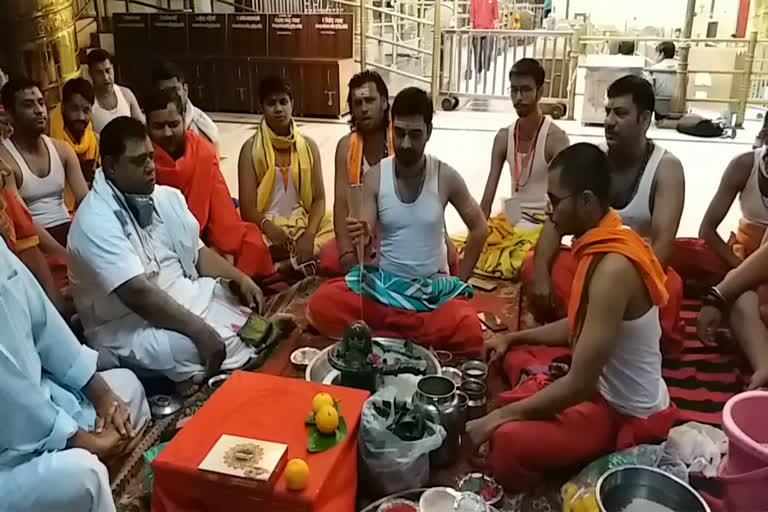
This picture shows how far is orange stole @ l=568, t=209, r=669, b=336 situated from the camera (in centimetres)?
173

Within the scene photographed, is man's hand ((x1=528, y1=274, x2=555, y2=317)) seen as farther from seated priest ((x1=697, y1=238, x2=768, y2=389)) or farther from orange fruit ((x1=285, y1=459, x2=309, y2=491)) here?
orange fruit ((x1=285, y1=459, x2=309, y2=491))

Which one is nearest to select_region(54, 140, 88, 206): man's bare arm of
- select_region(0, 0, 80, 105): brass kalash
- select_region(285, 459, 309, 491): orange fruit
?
select_region(0, 0, 80, 105): brass kalash

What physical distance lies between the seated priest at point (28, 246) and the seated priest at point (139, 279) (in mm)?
291

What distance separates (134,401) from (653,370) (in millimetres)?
1459

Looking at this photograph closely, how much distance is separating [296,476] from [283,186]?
2066 mm

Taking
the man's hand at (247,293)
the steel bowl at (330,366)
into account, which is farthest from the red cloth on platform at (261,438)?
the man's hand at (247,293)

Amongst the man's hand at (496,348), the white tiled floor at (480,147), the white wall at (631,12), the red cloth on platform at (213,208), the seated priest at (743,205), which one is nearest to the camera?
the man's hand at (496,348)

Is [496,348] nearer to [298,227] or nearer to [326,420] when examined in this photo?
[326,420]

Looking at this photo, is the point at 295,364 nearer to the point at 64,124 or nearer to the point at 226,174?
the point at 64,124

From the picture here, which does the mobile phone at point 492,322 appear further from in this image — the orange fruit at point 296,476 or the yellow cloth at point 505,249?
the orange fruit at point 296,476

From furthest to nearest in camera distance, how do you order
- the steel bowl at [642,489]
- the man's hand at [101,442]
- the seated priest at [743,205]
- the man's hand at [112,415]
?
the seated priest at [743,205] < the man's hand at [112,415] < the man's hand at [101,442] < the steel bowl at [642,489]

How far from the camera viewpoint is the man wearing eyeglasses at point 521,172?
10.7ft

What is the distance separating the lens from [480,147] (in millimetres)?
6543

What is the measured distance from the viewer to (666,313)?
2.50 meters
